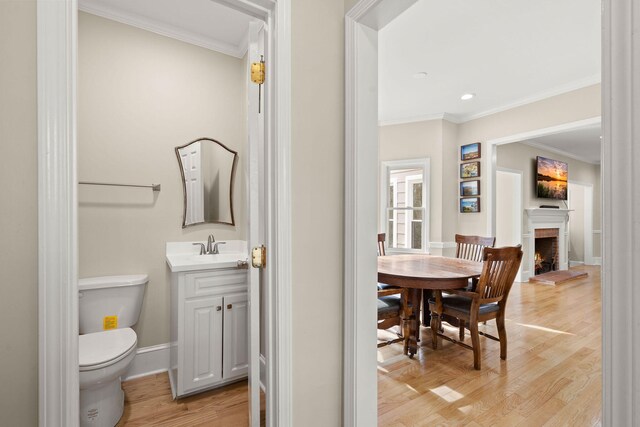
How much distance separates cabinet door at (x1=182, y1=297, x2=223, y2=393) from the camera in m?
1.98

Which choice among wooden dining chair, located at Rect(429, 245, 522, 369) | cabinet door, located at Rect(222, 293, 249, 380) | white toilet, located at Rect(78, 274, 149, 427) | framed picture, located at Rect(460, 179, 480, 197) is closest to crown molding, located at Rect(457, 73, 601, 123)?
framed picture, located at Rect(460, 179, 480, 197)

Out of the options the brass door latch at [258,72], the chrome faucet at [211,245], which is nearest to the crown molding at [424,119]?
the chrome faucet at [211,245]

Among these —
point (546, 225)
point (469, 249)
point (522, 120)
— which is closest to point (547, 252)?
point (546, 225)

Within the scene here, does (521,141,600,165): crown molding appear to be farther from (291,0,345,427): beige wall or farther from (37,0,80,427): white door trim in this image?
(37,0,80,427): white door trim

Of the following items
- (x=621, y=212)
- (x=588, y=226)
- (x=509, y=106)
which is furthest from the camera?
(x=588, y=226)

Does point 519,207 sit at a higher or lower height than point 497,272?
higher

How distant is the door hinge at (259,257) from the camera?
4.08 ft

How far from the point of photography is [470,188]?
482cm

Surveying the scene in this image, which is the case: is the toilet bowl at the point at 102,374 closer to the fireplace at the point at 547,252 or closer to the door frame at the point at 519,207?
the door frame at the point at 519,207

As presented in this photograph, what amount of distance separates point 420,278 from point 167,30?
2.81m

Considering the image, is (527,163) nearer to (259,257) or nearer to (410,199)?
(410,199)

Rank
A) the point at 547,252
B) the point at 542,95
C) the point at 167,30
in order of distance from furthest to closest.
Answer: the point at 547,252 < the point at 542,95 < the point at 167,30

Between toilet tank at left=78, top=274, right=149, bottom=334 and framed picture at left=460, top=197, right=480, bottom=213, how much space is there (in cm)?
458

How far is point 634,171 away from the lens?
55cm
